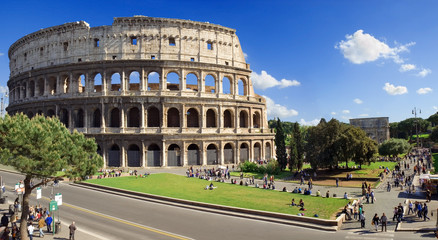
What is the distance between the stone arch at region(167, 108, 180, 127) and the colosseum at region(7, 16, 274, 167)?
6.4 inches

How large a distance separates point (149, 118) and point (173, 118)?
3881mm

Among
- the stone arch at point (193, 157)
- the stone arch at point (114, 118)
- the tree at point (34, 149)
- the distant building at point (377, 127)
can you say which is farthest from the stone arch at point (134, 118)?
the distant building at point (377, 127)

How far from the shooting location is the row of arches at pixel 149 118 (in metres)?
43.4

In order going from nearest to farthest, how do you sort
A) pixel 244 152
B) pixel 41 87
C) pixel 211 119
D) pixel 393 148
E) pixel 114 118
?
pixel 114 118 → pixel 244 152 → pixel 211 119 → pixel 41 87 → pixel 393 148

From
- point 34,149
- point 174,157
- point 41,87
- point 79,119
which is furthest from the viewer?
point 41,87

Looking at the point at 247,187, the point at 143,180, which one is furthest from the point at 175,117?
the point at 247,187

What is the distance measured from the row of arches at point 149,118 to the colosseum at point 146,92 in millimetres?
154

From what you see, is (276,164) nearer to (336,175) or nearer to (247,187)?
(336,175)

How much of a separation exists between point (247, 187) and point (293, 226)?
475 inches

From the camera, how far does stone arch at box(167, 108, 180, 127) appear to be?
46688mm

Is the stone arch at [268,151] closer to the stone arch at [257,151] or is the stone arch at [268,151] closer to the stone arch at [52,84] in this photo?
the stone arch at [257,151]

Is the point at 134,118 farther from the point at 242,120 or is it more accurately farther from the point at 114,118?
the point at 242,120

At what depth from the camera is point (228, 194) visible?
25891 mm

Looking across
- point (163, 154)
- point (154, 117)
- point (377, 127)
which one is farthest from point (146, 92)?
point (377, 127)
